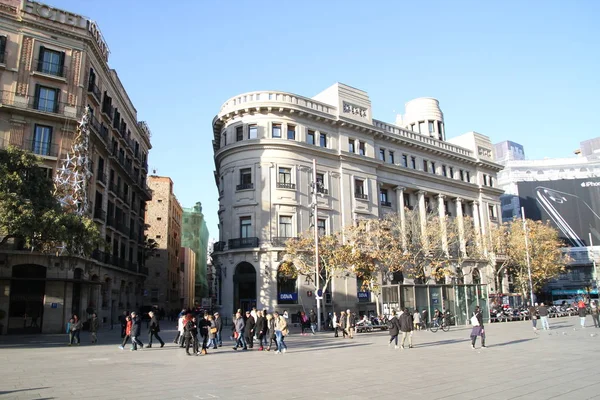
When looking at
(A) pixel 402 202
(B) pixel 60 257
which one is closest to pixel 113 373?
(B) pixel 60 257

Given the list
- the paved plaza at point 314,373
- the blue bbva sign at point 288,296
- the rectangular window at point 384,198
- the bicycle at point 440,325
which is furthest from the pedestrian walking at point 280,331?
the rectangular window at point 384,198

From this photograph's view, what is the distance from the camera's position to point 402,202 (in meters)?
49.5

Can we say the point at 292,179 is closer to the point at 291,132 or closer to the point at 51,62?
the point at 291,132

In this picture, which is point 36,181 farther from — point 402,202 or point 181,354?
point 402,202

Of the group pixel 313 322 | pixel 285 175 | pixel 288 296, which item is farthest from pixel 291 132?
pixel 313 322

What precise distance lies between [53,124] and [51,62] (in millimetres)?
4644

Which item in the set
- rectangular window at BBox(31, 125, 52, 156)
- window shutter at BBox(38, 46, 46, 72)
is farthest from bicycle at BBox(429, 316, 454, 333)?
window shutter at BBox(38, 46, 46, 72)

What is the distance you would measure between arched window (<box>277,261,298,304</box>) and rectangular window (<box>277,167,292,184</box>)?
7404 millimetres

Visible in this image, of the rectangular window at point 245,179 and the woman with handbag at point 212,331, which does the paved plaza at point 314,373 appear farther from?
the rectangular window at point 245,179

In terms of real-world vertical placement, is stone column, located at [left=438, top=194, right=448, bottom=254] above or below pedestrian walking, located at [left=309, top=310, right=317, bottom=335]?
above

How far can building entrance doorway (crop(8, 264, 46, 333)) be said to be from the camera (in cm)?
3003

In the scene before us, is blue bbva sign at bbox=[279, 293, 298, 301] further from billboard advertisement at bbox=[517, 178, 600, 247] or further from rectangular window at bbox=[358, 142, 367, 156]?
billboard advertisement at bbox=[517, 178, 600, 247]

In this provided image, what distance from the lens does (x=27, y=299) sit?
30.5m

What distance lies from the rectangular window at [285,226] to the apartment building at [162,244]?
34.0 m
